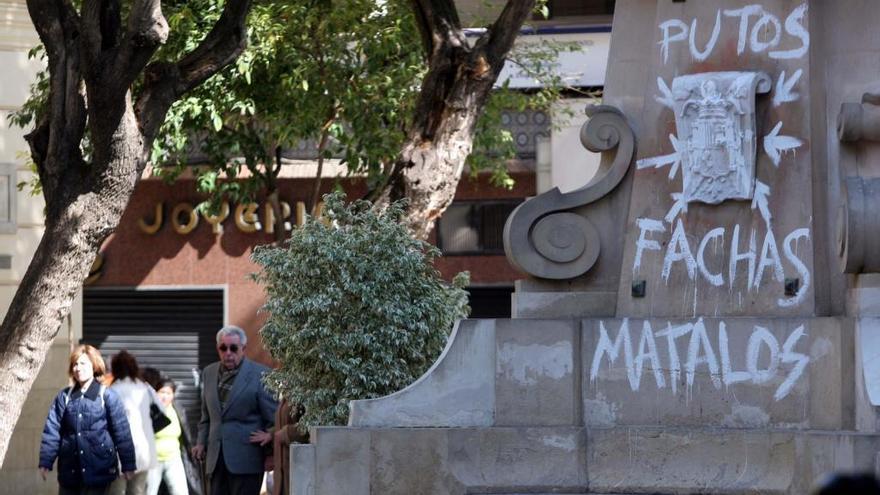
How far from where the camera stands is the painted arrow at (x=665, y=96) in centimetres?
909

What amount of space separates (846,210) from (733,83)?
2.91 feet

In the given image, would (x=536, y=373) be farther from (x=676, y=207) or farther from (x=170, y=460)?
(x=170, y=460)

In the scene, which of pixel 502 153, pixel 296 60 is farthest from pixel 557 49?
pixel 296 60

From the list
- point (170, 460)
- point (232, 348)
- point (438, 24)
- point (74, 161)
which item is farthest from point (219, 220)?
point (74, 161)

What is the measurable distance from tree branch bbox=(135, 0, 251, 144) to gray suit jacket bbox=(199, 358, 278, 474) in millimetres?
1701

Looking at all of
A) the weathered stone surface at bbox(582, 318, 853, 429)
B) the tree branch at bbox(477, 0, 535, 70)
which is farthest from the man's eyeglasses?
the weathered stone surface at bbox(582, 318, 853, 429)

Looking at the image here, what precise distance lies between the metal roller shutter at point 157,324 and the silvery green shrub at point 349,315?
1286 cm

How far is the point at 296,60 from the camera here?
17.0 meters

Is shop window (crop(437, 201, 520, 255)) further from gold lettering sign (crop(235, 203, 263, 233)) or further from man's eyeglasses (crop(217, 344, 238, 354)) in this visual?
man's eyeglasses (crop(217, 344, 238, 354))

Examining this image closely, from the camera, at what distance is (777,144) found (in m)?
8.91

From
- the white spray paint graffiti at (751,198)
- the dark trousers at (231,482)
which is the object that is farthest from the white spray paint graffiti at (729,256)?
the dark trousers at (231,482)

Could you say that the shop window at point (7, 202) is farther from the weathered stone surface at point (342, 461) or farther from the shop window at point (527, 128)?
the weathered stone surface at point (342, 461)

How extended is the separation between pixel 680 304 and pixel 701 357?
0.31 metres

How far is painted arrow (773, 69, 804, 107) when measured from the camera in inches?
350
